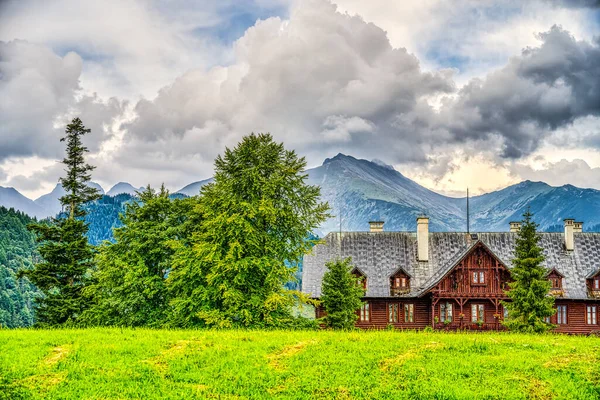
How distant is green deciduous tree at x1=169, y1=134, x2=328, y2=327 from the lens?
90.7 feet

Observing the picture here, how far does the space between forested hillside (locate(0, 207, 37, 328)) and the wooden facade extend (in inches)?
3540

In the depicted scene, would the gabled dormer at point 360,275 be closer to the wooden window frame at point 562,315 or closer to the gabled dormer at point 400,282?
the gabled dormer at point 400,282

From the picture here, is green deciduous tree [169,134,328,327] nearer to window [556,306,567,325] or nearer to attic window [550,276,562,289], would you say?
attic window [550,276,562,289]

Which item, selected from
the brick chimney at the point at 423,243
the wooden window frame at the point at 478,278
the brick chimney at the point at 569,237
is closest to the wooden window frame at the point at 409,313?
the brick chimney at the point at 423,243

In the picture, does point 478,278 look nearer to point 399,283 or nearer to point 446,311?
point 446,311

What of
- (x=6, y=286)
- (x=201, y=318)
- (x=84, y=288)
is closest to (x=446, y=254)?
(x=201, y=318)

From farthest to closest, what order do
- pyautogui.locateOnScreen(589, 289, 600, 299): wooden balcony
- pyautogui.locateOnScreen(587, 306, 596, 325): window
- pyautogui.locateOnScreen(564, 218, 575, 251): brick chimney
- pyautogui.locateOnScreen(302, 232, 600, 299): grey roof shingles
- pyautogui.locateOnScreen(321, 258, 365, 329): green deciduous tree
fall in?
pyautogui.locateOnScreen(564, 218, 575, 251): brick chimney
pyautogui.locateOnScreen(302, 232, 600, 299): grey roof shingles
pyautogui.locateOnScreen(589, 289, 600, 299): wooden balcony
pyautogui.locateOnScreen(587, 306, 596, 325): window
pyautogui.locateOnScreen(321, 258, 365, 329): green deciduous tree

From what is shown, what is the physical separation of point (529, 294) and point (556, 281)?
57.0 ft

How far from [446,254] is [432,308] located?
701cm

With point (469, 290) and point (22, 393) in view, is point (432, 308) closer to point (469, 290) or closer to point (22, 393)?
point (469, 290)

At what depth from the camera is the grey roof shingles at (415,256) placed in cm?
4597

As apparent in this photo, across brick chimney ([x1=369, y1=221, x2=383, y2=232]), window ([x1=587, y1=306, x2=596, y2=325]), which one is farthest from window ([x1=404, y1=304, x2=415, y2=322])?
window ([x1=587, y1=306, x2=596, y2=325])

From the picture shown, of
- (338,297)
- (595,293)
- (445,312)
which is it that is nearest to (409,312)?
(445,312)

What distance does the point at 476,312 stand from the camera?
1735 inches
